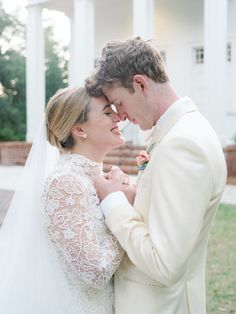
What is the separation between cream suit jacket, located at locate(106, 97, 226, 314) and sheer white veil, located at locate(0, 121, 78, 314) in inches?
18.7

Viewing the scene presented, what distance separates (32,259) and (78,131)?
71 cm

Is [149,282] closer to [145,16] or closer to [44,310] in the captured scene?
[44,310]

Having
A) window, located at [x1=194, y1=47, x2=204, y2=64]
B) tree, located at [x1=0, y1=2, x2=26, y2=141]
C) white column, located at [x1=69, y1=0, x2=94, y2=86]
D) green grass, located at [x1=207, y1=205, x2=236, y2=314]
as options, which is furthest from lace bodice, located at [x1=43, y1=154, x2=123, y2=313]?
tree, located at [x1=0, y1=2, x2=26, y2=141]

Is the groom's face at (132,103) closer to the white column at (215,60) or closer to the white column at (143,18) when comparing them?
the white column at (215,60)

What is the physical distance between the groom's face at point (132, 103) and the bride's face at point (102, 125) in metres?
0.16

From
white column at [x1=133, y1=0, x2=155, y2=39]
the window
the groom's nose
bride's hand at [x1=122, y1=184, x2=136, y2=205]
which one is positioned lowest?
bride's hand at [x1=122, y1=184, x2=136, y2=205]

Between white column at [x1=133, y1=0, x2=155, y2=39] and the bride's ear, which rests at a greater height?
white column at [x1=133, y1=0, x2=155, y2=39]

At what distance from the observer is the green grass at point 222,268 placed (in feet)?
16.1

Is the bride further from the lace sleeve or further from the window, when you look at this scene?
the window

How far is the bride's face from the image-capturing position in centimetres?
234

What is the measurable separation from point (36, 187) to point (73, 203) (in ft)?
1.64

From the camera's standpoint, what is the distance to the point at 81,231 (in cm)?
216

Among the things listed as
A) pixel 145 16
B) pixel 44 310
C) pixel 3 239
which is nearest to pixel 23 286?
pixel 44 310

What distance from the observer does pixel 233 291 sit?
5.20 metres
